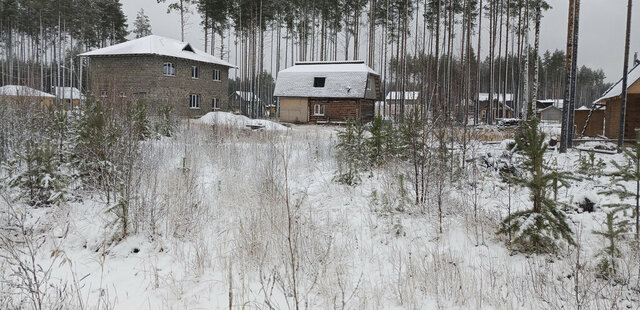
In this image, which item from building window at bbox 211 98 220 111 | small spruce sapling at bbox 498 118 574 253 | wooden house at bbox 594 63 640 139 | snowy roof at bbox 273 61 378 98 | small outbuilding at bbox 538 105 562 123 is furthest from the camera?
small outbuilding at bbox 538 105 562 123

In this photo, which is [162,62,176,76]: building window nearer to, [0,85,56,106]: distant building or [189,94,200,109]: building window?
[189,94,200,109]: building window

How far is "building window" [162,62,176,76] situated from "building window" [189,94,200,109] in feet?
7.95

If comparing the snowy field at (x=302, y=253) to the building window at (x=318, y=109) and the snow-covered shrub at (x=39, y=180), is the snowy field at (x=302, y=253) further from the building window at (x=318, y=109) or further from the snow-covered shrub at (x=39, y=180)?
the building window at (x=318, y=109)

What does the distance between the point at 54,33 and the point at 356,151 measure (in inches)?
1770

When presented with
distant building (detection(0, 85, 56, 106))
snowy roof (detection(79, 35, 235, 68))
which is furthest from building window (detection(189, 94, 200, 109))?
distant building (detection(0, 85, 56, 106))

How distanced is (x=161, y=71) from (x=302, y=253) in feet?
92.3

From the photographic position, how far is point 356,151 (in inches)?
392

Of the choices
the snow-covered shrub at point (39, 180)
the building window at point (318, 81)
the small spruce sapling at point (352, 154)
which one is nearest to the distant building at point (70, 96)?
the snow-covered shrub at point (39, 180)

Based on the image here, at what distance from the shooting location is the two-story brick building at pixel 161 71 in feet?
95.3

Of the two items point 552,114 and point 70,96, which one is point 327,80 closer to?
point 70,96

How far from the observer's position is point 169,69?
98.5ft

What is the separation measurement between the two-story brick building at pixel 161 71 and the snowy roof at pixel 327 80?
6.45 m

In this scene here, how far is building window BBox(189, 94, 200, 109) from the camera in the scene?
31844 mm

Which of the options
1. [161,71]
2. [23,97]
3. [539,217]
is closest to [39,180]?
[23,97]
